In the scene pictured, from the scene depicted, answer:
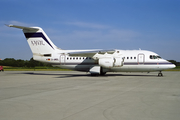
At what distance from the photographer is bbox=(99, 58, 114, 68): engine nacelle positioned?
23.5 meters

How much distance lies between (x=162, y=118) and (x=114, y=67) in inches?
771

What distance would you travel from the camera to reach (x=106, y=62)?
23656mm

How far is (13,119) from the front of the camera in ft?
17.7

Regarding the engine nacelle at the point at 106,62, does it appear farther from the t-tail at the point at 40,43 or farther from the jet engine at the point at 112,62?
the t-tail at the point at 40,43

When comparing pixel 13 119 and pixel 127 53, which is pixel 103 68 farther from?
pixel 13 119

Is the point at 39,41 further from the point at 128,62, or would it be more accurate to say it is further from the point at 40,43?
the point at 128,62

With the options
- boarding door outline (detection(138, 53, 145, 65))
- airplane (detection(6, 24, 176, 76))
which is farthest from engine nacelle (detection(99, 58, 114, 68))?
boarding door outline (detection(138, 53, 145, 65))

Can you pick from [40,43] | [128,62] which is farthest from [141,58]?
[40,43]

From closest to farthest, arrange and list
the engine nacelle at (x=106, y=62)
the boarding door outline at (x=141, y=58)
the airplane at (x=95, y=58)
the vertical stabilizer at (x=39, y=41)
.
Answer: the engine nacelle at (x=106, y=62), the airplane at (x=95, y=58), the boarding door outline at (x=141, y=58), the vertical stabilizer at (x=39, y=41)

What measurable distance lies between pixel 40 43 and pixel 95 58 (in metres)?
8.55

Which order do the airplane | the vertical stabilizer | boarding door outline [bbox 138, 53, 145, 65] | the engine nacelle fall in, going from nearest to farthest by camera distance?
the engine nacelle < the airplane < boarding door outline [bbox 138, 53, 145, 65] < the vertical stabilizer

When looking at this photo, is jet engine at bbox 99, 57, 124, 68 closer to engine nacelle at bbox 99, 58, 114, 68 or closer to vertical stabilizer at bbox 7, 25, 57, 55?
engine nacelle at bbox 99, 58, 114, 68

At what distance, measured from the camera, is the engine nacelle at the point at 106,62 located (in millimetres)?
23508

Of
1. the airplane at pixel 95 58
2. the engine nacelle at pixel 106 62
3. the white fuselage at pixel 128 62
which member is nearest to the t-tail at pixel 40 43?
the airplane at pixel 95 58
